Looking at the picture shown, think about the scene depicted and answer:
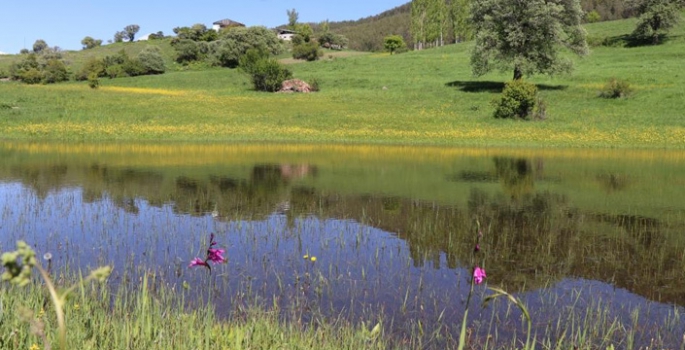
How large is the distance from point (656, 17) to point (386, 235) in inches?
3118

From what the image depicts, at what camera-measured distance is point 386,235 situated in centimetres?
1218

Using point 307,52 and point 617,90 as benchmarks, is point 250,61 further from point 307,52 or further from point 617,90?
point 307,52

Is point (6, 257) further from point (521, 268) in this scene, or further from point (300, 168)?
point (300, 168)

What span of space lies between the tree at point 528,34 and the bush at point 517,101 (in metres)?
7.17

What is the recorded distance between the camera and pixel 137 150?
3028cm

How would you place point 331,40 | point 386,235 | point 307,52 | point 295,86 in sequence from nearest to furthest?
point 386,235 → point 295,86 → point 307,52 → point 331,40

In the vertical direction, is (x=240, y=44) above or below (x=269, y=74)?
above

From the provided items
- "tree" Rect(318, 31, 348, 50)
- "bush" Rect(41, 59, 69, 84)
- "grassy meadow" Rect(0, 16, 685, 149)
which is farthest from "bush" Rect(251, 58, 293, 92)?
"tree" Rect(318, 31, 348, 50)

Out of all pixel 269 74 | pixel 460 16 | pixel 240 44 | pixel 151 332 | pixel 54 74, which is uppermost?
pixel 460 16

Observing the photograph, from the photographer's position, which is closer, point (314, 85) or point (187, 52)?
point (314, 85)

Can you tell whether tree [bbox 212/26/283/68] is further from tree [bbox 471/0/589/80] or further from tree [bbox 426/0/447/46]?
tree [bbox 471/0/589/80]

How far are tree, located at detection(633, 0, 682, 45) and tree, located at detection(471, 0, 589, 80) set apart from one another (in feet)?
104

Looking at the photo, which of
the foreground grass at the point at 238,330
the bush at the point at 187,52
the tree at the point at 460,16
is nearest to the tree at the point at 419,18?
the tree at the point at 460,16

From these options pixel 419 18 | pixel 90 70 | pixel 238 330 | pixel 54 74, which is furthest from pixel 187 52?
pixel 238 330
